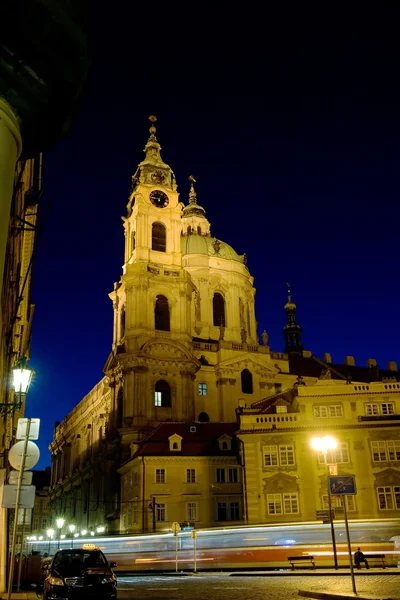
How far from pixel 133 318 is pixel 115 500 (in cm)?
1785

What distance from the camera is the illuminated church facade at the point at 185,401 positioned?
42.4m

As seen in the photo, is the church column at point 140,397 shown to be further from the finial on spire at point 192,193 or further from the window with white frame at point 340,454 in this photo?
the finial on spire at point 192,193

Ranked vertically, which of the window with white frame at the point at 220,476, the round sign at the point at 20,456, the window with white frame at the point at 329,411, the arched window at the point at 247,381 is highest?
the arched window at the point at 247,381

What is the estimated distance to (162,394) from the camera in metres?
62.0

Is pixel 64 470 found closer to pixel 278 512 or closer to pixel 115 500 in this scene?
pixel 115 500

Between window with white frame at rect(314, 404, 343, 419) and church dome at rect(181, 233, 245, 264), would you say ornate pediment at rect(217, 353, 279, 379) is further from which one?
window with white frame at rect(314, 404, 343, 419)

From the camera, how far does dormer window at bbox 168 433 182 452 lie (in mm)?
50625

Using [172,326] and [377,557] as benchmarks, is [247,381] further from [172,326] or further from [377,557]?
[377,557]

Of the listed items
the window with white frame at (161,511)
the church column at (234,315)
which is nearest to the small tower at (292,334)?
the church column at (234,315)

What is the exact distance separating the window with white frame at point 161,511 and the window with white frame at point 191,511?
1.72 m

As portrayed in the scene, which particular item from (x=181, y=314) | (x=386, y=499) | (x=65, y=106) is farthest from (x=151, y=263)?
(x=65, y=106)

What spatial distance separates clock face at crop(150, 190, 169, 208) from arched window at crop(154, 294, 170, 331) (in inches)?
456

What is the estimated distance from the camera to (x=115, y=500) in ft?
188

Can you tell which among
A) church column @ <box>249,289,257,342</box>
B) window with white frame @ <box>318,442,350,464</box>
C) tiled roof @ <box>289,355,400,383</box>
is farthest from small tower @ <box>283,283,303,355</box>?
window with white frame @ <box>318,442,350,464</box>
